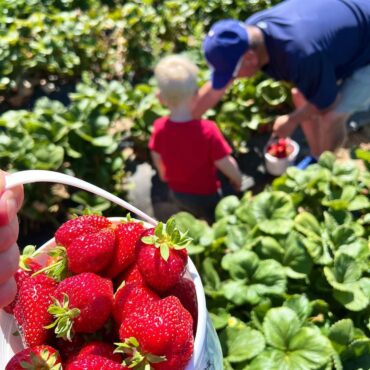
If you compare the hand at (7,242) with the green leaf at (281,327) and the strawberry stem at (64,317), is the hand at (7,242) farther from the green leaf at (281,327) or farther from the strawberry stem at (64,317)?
the green leaf at (281,327)

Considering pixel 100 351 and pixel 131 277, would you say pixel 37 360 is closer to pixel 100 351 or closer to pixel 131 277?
pixel 100 351

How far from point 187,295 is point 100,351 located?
208mm

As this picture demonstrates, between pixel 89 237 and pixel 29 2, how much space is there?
4.74 m

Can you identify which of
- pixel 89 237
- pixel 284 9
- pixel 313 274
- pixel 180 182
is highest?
pixel 89 237

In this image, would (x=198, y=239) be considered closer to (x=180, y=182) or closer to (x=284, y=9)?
(x=180, y=182)

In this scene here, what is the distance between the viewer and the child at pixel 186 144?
2.50 metres

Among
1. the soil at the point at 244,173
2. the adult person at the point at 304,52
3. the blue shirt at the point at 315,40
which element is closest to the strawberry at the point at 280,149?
the soil at the point at 244,173

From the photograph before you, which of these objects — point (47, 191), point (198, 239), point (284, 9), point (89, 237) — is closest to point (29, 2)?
point (47, 191)

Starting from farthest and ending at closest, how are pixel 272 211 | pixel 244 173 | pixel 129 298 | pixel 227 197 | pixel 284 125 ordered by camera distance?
pixel 244 173
pixel 284 125
pixel 227 197
pixel 272 211
pixel 129 298

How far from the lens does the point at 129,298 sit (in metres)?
0.96

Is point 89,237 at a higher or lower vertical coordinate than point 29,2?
higher

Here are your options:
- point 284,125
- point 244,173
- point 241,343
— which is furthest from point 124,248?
point 244,173

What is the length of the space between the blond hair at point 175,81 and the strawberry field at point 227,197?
1.88 feet

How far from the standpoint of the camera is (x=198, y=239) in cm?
183
